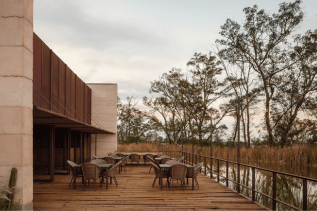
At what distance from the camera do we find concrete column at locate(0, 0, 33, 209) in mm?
5090

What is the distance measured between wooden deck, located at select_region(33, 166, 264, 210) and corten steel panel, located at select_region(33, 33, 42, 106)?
2690 mm

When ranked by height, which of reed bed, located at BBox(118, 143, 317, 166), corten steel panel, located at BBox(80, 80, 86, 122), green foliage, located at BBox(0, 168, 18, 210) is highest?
corten steel panel, located at BBox(80, 80, 86, 122)

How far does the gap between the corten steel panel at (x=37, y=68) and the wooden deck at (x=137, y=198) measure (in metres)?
2.69

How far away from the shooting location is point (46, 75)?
10625 millimetres

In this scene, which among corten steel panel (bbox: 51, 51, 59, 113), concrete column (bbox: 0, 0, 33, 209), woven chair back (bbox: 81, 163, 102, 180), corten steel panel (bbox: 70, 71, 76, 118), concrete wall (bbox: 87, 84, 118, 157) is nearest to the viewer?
concrete column (bbox: 0, 0, 33, 209)

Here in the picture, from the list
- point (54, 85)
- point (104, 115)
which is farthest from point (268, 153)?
point (54, 85)

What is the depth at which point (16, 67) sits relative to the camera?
5.18m

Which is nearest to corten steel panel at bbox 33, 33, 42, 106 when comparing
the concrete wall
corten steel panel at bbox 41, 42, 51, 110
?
corten steel panel at bbox 41, 42, 51, 110

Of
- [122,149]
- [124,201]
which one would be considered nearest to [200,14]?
[122,149]

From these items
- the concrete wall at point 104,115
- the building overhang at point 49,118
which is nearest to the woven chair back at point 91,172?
the building overhang at point 49,118

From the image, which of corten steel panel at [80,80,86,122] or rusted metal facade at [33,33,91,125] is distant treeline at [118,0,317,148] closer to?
corten steel panel at [80,80,86,122]

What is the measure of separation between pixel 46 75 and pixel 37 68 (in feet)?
3.34

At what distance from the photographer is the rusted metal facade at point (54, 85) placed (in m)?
9.64

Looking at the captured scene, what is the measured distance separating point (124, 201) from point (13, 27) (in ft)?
14.0
